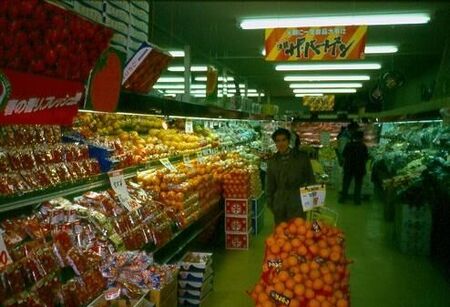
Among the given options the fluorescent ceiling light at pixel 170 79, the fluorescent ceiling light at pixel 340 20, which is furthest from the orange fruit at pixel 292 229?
the fluorescent ceiling light at pixel 170 79

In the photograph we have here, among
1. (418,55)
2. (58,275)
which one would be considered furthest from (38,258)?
(418,55)

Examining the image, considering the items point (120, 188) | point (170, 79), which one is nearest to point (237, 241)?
point (120, 188)

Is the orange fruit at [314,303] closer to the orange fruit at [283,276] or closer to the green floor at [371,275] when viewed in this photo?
the orange fruit at [283,276]

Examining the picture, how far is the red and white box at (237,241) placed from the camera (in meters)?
7.52

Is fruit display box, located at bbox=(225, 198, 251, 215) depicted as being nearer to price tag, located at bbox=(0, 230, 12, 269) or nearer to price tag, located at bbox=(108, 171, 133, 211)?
price tag, located at bbox=(108, 171, 133, 211)

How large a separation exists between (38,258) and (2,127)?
43.9 inches

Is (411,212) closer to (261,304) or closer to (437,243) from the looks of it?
(437,243)

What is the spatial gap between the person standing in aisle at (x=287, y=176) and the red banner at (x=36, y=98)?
11.1ft

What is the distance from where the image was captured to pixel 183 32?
354 inches

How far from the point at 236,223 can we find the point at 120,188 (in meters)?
3.35

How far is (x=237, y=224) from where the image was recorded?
7.54 meters

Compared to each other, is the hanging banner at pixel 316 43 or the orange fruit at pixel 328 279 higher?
the hanging banner at pixel 316 43

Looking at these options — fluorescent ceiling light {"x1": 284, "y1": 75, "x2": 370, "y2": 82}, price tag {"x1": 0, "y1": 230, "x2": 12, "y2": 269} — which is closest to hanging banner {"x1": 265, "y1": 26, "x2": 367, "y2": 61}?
price tag {"x1": 0, "y1": 230, "x2": 12, "y2": 269}

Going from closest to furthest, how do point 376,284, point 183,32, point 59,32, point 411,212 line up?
point 59,32
point 376,284
point 411,212
point 183,32
